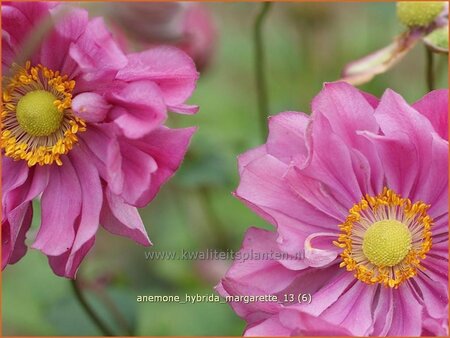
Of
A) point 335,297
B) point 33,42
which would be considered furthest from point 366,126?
point 33,42

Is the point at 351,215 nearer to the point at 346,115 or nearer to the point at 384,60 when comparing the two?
the point at 346,115

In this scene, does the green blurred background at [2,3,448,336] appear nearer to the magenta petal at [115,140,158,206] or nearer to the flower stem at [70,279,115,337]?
the flower stem at [70,279,115,337]

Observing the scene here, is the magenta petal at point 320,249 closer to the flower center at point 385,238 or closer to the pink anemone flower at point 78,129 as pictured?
the flower center at point 385,238

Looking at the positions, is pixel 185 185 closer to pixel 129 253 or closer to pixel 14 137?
pixel 129 253

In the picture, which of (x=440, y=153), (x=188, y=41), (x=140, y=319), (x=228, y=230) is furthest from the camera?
(x=228, y=230)

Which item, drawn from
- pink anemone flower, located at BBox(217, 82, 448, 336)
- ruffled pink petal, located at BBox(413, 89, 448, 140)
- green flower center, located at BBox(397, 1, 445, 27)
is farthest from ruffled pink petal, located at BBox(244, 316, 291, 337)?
green flower center, located at BBox(397, 1, 445, 27)

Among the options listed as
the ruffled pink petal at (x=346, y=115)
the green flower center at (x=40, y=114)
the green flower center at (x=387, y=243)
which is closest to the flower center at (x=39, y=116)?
the green flower center at (x=40, y=114)

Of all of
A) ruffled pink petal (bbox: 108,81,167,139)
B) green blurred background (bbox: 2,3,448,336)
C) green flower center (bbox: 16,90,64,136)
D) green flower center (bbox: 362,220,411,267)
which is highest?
ruffled pink petal (bbox: 108,81,167,139)
